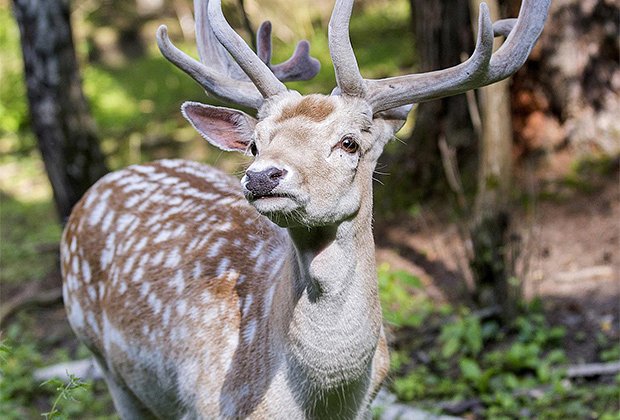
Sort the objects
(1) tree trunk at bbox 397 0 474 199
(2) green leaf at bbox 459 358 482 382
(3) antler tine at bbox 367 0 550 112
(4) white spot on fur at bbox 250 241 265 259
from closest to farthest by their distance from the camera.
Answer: (3) antler tine at bbox 367 0 550 112 → (4) white spot on fur at bbox 250 241 265 259 → (2) green leaf at bbox 459 358 482 382 → (1) tree trunk at bbox 397 0 474 199

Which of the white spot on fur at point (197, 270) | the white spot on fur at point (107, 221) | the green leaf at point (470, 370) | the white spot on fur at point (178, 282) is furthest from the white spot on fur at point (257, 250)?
the green leaf at point (470, 370)

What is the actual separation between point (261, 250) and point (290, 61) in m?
0.96

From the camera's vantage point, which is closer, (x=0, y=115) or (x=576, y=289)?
(x=576, y=289)

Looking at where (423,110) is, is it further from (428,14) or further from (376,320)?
(376,320)

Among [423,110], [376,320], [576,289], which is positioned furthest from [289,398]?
[423,110]

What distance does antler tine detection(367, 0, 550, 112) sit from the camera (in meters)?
3.17

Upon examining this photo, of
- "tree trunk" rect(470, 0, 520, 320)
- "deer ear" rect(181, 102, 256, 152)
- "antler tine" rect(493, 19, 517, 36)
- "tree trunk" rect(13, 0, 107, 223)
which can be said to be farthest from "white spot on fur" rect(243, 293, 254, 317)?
"tree trunk" rect(13, 0, 107, 223)

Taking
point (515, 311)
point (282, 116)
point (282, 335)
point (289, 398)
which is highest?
point (282, 116)

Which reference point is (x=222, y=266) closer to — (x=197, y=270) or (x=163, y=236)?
(x=197, y=270)

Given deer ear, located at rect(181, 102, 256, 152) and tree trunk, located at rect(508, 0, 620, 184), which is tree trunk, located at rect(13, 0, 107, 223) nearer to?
tree trunk, located at rect(508, 0, 620, 184)

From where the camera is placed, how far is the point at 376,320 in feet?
10.8

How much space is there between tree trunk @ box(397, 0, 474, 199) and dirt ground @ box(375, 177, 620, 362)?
38cm

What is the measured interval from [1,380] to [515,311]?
11.0 feet

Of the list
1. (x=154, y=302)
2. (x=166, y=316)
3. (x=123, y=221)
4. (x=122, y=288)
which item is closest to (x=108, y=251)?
(x=123, y=221)
